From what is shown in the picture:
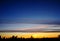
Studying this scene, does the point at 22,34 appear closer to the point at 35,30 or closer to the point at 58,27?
the point at 35,30

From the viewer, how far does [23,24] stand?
3582 mm

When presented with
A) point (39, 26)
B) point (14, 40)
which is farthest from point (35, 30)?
point (14, 40)

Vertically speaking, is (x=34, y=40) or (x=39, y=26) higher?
(x=39, y=26)

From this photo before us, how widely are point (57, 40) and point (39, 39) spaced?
0.38 metres

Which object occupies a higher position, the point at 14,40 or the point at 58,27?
the point at 58,27

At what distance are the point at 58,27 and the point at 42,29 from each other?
0.35m

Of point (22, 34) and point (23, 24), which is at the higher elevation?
point (23, 24)

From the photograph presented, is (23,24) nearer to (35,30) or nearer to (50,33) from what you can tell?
(35,30)

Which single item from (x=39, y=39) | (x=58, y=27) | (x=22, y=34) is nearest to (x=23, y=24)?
(x=22, y=34)

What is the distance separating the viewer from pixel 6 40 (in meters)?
3.45

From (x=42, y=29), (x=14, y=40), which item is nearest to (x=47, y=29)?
(x=42, y=29)

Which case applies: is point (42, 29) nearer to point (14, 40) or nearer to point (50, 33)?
→ point (50, 33)

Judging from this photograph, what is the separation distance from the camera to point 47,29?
3.59 metres

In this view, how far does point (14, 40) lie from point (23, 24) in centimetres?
Answer: 40
